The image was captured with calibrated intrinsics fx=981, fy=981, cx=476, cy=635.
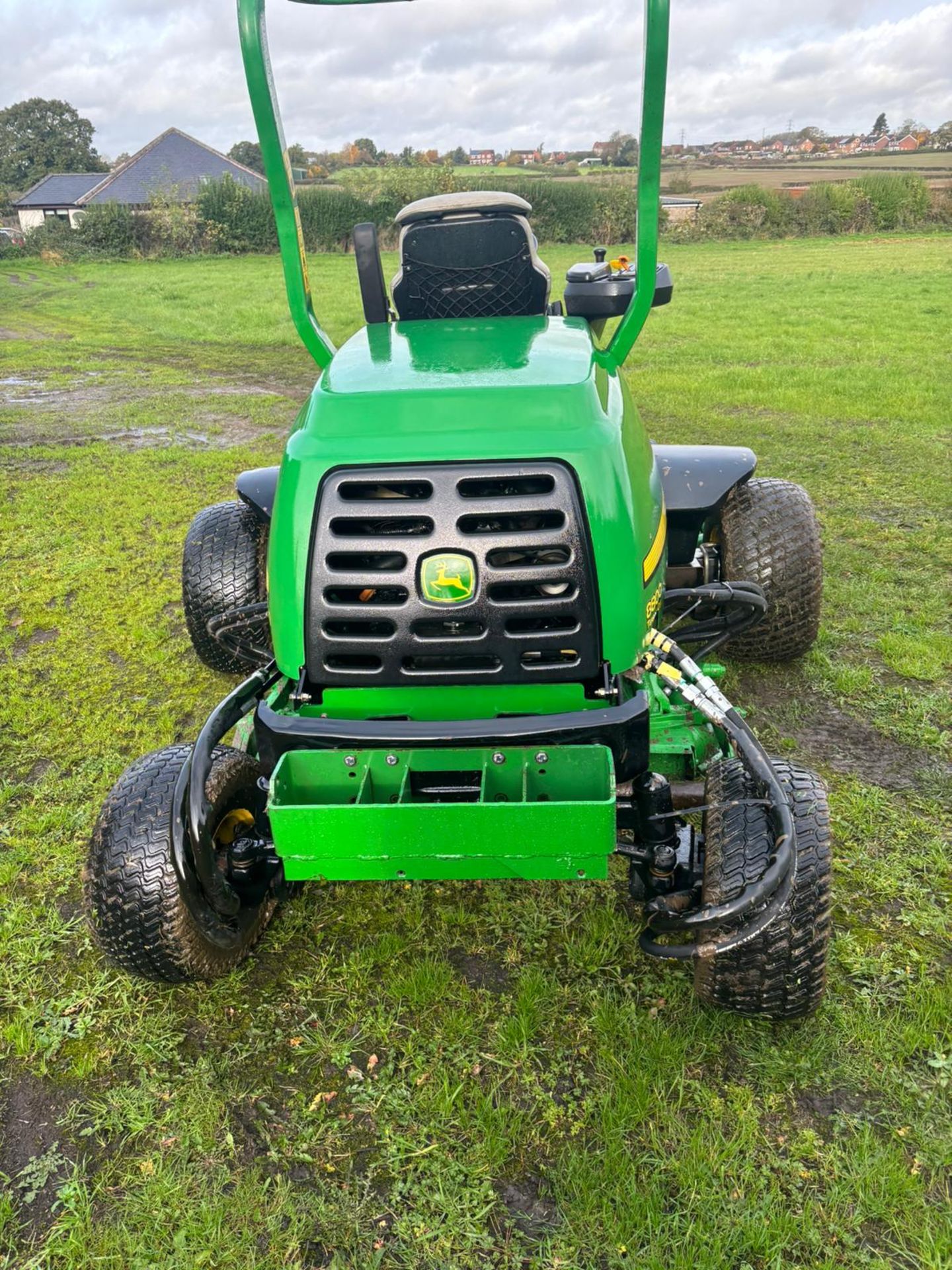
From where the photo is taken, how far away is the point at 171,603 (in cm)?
553

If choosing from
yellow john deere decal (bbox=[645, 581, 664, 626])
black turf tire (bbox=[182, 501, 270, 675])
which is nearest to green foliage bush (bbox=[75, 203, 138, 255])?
black turf tire (bbox=[182, 501, 270, 675])

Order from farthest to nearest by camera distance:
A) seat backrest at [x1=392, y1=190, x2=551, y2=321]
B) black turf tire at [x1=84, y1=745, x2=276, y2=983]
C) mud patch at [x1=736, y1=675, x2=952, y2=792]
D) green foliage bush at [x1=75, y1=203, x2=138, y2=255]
Answer: green foliage bush at [x1=75, y1=203, x2=138, y2=255] < mud patch at [x1=736, y1=675, x2=952, y2=792] < seat backrest at [x1=392, y1=190, x2=551, y2=321] < black turf tire at [x1=84, y1=745, x2=276, y2=983]

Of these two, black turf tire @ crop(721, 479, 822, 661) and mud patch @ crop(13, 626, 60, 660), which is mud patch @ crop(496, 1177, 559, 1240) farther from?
mud patch @ crop(13, 626, 60, 660)

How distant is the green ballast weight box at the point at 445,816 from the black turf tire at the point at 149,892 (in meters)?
0.34

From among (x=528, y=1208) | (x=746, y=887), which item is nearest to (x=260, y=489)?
(x=746, y=887)

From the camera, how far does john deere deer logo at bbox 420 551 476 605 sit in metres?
2.50

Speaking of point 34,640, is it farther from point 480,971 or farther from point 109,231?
point 109,231

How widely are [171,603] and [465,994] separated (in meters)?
3.41

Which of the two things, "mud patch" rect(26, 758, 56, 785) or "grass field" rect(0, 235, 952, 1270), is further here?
"mud patch" rect(26, 758, 56, 785)

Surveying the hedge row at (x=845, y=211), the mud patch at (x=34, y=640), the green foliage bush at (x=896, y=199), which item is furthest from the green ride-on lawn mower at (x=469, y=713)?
the green foliage bush at (x=896, y=199)

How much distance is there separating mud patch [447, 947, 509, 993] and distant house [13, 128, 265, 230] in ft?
114

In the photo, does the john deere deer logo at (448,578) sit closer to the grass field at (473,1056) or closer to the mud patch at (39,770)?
the grass field at (473,1056)

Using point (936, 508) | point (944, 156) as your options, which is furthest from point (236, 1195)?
point (944, 156)

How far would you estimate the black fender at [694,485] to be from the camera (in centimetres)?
399
